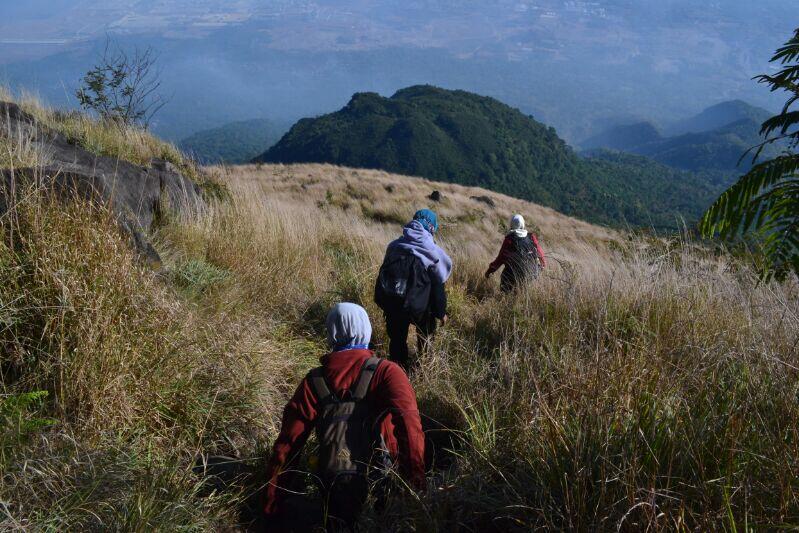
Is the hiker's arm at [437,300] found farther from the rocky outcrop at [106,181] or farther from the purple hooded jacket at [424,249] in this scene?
the rocky outcrop at [106,181]

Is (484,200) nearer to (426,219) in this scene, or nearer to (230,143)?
(426,219)

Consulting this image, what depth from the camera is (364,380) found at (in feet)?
7.83

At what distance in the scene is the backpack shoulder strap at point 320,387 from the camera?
2352mm

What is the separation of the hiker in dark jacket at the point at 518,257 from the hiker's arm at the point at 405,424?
124 inches

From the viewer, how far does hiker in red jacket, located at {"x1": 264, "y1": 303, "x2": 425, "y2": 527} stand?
229 centimetres

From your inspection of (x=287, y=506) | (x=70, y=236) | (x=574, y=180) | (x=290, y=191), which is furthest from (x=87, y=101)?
(x=574, y=180)

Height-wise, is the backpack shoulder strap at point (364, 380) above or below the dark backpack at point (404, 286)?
above

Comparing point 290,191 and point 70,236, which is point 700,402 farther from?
point 290,191

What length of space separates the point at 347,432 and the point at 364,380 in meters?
0.23

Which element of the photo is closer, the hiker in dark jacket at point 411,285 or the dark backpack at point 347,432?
the dark backpack at point 347,432

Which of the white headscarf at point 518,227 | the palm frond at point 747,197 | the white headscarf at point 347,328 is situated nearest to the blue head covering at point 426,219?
the white headscarf at point 518,227

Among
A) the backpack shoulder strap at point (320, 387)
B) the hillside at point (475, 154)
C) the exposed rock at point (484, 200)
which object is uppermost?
the backpack shoulder strap at point (320, 387)

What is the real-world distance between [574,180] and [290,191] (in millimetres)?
94704

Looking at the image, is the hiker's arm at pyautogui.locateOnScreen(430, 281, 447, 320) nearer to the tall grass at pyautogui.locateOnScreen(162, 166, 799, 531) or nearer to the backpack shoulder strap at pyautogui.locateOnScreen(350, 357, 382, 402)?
the tall grass at pyautogui.locateOnScreen(162, 166, 799, 531)
